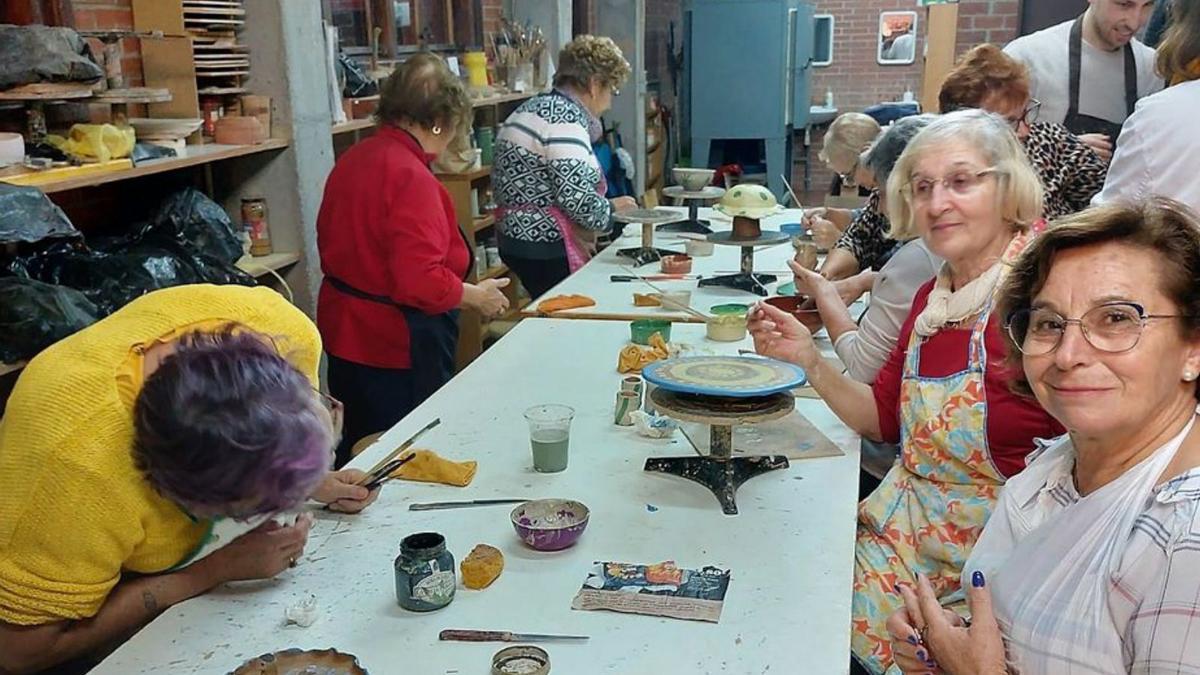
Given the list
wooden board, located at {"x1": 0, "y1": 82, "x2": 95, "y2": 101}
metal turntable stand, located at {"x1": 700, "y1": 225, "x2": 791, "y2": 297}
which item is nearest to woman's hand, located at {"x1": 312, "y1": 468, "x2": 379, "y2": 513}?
wooden board, located at {"x1": 0, "y1": 82, "x2": 95, "y2": 101}

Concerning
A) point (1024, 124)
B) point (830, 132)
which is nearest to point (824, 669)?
point (1024, 124)

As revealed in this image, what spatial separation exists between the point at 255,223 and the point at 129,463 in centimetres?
240

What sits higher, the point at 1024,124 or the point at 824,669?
the point at 1024,124

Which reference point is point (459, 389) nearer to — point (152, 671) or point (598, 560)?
point (598, 560)

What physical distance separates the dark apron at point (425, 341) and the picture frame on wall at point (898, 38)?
7784mm

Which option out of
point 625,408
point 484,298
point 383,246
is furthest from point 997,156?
point 383,246

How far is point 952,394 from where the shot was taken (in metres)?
1.92

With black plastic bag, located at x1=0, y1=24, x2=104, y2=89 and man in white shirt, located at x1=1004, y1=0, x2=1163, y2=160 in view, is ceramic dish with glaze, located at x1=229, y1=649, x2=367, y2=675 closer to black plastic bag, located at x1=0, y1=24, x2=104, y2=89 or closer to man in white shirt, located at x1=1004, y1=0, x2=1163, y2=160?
black plastic bag, located at x1=0, y1=24, x2=104, y2=89

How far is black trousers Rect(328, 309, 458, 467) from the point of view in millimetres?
3072

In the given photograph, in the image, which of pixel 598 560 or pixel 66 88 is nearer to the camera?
pixel 598 560

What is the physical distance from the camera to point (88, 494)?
1.40 meters

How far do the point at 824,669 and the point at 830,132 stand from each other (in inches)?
114

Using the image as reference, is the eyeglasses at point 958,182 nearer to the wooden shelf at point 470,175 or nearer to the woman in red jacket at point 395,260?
the woman in red jacket at point 395,260

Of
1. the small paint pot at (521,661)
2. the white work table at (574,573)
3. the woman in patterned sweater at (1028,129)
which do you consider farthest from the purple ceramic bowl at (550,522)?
the woman in patterned sweater at (1028,129)
